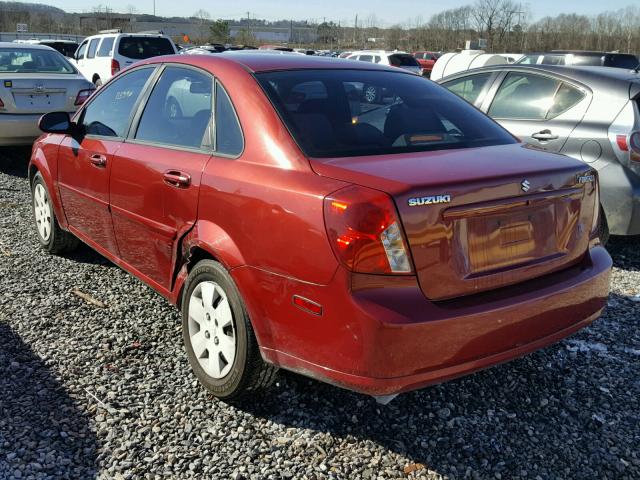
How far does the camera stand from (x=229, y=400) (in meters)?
2.95

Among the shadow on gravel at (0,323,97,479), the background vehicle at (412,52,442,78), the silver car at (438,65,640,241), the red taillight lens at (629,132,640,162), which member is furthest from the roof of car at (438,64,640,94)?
the background vehicle at (412,52,442,78)

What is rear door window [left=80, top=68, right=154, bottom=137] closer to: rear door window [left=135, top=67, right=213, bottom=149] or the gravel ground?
rear door window [left=135, top=67, right=213, bottom=149]

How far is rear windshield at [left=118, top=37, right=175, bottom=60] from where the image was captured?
16.8 metres

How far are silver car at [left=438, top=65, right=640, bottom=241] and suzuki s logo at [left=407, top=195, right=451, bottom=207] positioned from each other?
3.14 metres

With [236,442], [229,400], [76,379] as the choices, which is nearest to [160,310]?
[76,379]

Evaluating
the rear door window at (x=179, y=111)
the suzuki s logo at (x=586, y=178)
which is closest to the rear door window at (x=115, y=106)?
the rear door window at (x=179, y=111)

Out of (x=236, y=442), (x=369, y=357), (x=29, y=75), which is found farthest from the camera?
(x=29, y=75)

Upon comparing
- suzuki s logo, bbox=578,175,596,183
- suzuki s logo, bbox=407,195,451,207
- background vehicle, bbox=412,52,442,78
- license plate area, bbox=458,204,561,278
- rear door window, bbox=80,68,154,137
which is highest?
background vehicle, bbox=412,52,442,78

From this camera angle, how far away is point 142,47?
55.9 ft

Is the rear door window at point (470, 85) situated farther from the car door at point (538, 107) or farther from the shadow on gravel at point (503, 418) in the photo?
the shadow on gravel at point (503, 418)

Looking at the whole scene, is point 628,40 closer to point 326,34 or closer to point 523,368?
point 326,34

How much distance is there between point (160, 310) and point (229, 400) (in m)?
1.32

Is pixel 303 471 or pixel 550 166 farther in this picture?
pixel 550 166

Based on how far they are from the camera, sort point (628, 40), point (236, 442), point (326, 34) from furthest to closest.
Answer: point (326, 34), point (628, 40), point (236, 442)
